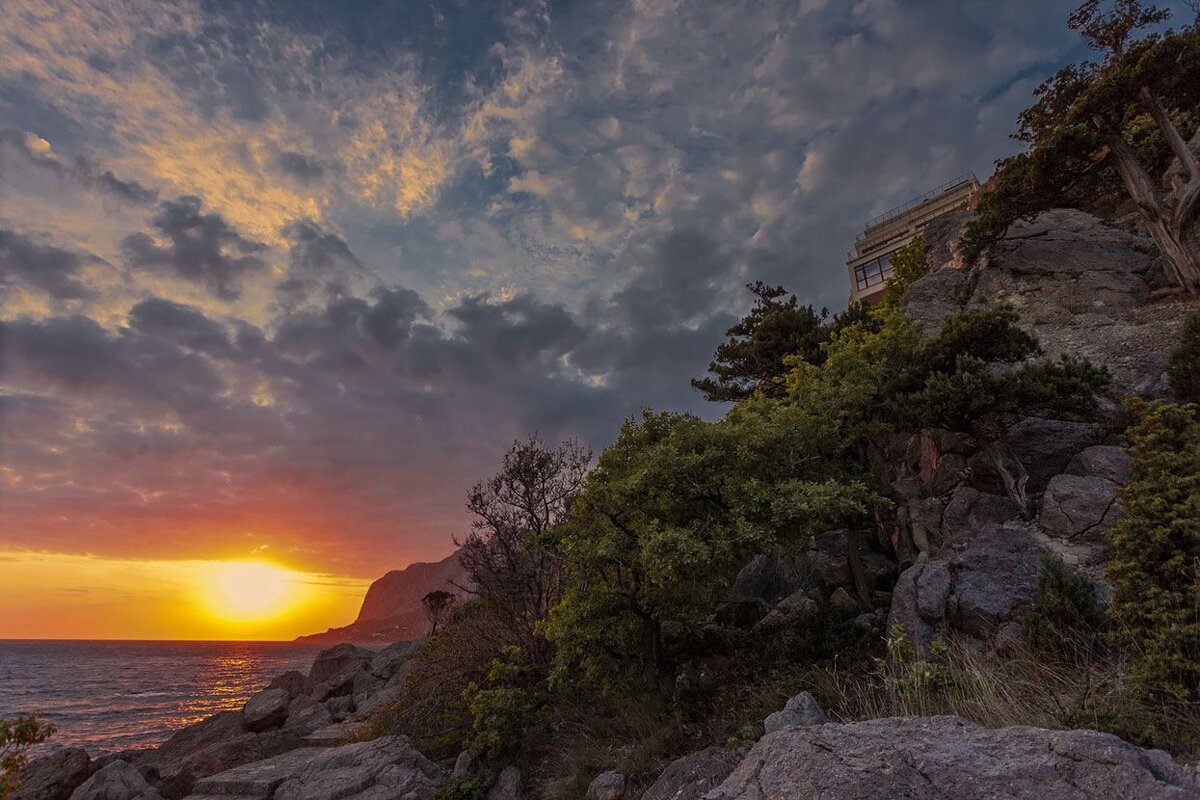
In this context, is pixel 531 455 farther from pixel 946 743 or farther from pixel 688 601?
pixel 946 743

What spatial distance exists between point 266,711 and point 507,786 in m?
20.0

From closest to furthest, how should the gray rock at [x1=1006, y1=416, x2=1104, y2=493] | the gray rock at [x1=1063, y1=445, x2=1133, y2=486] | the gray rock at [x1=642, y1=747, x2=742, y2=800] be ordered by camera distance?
the gray rock at [x1=642, y1=747, x2=742, y2=800] < the gray rock at [x1=1063, y1=445, x2=1133, y2=486] < the gray rock at [x1=1006, y1=416, x2=1104, y2=493]

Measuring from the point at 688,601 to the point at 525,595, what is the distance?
6.46 m

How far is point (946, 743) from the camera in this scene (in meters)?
4.88

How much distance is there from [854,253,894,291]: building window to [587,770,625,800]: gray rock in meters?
50.4

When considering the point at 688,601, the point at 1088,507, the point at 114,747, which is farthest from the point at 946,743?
the point at 114,747

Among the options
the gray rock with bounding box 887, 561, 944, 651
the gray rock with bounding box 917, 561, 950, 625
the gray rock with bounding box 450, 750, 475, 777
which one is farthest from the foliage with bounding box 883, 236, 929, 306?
the gray rock with bounding box 450, 750, 475, 777

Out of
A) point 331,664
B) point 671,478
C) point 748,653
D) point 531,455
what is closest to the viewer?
point 671,478

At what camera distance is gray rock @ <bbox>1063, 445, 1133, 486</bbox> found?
13.7m

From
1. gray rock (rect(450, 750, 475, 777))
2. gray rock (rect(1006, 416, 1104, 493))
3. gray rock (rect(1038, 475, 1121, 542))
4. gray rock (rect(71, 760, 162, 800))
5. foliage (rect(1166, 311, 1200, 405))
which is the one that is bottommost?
gray rock (rect(71, 760, 162, 800))

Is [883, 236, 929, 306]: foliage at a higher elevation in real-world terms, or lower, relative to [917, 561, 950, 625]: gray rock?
higher

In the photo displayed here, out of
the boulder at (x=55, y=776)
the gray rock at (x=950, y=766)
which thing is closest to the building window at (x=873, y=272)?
the gray rock at (x=950, y=766)

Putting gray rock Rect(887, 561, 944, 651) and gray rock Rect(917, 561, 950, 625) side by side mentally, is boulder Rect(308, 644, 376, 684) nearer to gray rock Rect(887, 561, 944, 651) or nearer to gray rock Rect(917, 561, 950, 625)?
gray rock Rect(887, 561, 944, 651)

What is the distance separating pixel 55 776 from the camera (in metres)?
16.4
